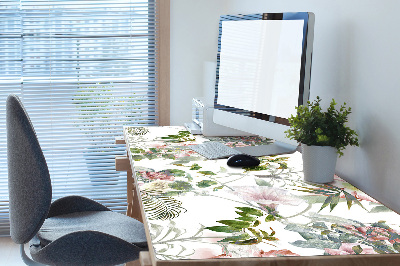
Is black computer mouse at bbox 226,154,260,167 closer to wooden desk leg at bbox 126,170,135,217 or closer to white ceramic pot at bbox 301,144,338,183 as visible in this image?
white ceramic pot at bbox 301,144,338,183

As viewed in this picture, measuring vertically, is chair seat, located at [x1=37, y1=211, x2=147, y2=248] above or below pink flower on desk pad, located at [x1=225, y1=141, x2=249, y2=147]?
below

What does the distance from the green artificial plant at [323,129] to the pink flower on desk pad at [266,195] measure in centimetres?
20

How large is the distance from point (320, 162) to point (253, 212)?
382 millimetres

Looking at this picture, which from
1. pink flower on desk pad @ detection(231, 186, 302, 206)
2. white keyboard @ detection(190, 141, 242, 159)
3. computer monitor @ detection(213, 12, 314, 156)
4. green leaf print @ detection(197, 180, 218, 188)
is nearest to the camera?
pink flower on desk pad @ detection(231, 186, 302, 206)

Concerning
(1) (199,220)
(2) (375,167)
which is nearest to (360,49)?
(2) (375,167)

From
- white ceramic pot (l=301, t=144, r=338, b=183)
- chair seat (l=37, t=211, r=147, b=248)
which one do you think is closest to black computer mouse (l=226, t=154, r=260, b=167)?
white ceramic pot (l=301, t=144, r=338, b=183)

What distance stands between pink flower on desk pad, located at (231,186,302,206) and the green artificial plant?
0.20m

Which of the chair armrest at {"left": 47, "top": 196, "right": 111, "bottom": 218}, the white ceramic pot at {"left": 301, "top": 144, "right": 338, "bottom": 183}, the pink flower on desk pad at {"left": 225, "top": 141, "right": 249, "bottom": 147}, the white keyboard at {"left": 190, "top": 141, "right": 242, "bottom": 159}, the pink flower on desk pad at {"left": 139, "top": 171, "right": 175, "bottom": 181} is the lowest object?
the chair armrest at {"left": 47, "top": 196, "right": 111, "bottom": 218}

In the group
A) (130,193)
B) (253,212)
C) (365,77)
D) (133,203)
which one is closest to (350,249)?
(253,212)

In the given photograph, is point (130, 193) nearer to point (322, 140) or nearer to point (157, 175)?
point (157, 175)

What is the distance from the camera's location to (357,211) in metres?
1.46

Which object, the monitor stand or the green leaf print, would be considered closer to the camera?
the green leaf print

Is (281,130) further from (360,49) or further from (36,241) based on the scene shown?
(36,241)

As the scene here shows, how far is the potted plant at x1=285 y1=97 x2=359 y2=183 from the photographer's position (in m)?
1.70
